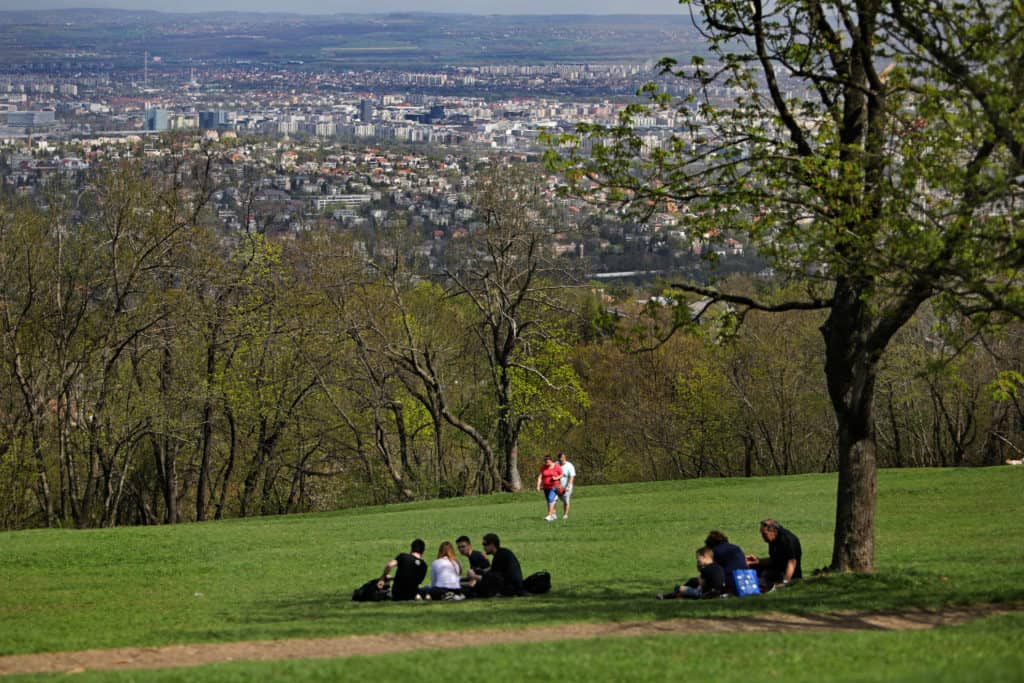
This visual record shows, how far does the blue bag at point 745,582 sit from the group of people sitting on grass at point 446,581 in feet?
10.6

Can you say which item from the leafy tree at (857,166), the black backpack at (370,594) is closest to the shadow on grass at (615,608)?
the black backpack at (370,594)

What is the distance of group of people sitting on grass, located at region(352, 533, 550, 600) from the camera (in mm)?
19750

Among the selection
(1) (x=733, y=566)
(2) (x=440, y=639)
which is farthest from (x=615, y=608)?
(2) (x=440, y=639)

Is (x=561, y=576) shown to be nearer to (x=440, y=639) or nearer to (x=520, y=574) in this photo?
(x=520, y=574)

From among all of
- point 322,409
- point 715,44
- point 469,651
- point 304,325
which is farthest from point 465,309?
point 469,651

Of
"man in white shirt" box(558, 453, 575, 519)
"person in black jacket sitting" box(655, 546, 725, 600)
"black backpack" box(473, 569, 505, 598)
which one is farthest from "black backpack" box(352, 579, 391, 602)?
"man in white shirt" box(558, 453, 575, 519)

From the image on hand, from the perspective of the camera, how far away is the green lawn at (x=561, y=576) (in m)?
13.4

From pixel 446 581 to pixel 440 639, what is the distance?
4.14 metres

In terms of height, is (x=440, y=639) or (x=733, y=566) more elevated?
(x=733, y=566)

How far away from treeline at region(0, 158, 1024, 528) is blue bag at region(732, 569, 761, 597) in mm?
19904

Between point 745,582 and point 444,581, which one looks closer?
point 745,582

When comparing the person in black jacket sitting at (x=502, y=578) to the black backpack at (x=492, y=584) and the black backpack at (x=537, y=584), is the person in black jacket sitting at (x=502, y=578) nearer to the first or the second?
the black backpack at (x=492, y=584)

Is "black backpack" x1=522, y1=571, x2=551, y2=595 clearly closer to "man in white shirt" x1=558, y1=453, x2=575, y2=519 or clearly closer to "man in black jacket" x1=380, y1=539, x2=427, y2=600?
"man in black jacket" x1=380, y1=539, x2=427, y2=600

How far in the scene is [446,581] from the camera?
20.0 m
